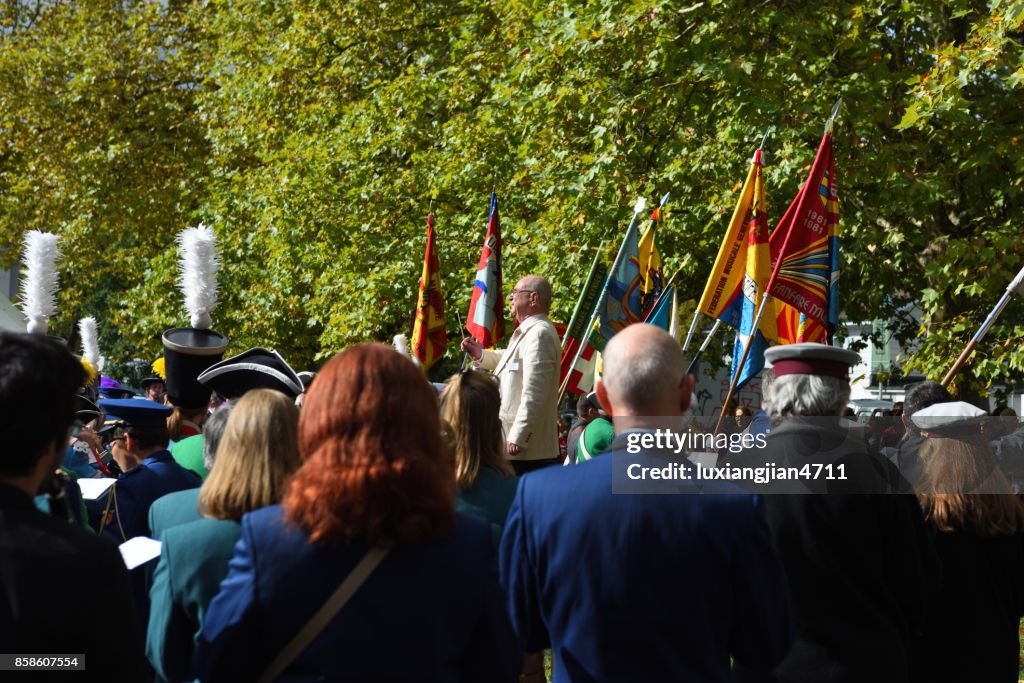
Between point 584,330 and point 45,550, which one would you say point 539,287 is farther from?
point 45,550

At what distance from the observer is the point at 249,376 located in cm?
543

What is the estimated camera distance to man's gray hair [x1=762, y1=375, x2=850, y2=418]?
4.18 metres

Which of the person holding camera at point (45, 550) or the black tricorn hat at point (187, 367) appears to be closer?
the person holding camera at point (45, 550)

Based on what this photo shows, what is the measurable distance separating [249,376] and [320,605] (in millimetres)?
2761

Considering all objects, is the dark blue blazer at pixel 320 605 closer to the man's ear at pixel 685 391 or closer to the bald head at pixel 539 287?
the man's ear at pixel 685 391

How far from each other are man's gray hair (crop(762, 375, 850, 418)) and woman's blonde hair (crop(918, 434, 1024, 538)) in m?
0.66

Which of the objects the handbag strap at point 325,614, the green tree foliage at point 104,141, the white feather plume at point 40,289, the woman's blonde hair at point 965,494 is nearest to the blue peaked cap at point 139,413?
the white feather plume at point 40,289

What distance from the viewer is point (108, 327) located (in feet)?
119

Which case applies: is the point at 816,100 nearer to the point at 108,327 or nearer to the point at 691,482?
the point at 691,482

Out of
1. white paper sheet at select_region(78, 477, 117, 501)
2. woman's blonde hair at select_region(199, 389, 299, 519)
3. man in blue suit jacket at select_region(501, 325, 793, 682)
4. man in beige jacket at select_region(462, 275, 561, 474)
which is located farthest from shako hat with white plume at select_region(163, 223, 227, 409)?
man in blue suit jacket at select_region(501, 325, 793, 682)

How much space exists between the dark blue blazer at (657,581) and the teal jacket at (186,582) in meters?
0.92

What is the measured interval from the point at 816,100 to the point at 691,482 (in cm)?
1008

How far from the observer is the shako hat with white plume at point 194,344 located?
614 cm

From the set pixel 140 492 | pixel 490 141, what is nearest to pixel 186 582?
pixel 140 492
